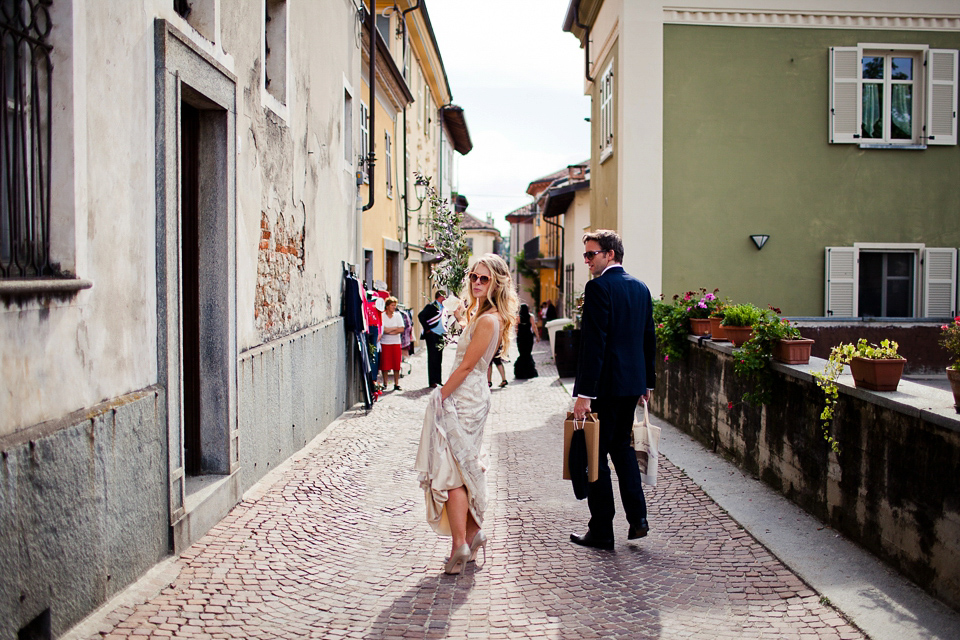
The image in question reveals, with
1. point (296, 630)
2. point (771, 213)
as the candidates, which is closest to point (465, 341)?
point (296, 630)

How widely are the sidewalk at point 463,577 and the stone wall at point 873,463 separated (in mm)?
351

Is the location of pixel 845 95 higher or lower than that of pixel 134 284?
higher

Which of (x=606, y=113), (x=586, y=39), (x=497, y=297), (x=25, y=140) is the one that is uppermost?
(x=586, y=39)

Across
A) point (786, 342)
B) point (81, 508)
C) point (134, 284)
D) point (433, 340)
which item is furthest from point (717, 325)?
point (433, 340)

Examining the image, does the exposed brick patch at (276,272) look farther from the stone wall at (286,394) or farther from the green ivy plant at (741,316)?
the green ivy plant at (741,316)

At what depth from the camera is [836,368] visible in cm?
508

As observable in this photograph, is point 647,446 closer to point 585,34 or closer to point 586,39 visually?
point 586,39

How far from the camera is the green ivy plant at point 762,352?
603 centimetres

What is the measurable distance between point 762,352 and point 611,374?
192 centimetres

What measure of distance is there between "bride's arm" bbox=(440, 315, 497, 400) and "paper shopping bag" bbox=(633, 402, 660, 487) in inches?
48.8

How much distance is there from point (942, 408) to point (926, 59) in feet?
37.4

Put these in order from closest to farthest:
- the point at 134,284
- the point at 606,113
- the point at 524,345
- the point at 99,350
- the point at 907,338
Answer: the point at 99,350, the point at 134,284, the point at 907,338, the point at 524,345, the point at 606,113

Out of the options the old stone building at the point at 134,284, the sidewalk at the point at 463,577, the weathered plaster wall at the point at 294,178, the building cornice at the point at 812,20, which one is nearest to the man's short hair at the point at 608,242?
the sidewalk at the point at 463,577

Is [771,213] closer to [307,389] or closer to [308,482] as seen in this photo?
[307,389]
